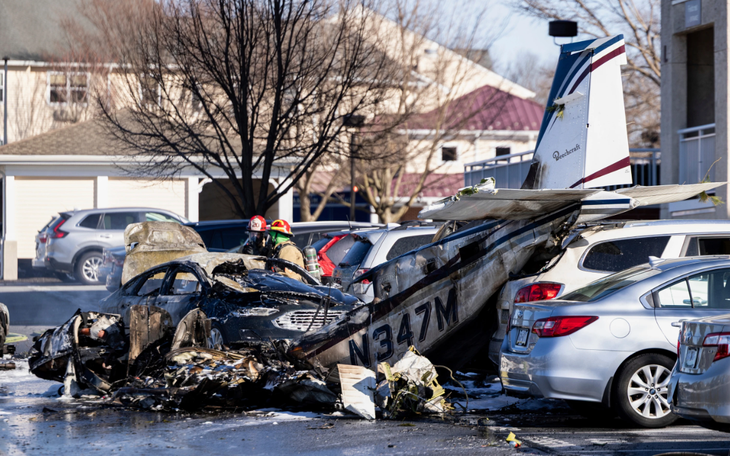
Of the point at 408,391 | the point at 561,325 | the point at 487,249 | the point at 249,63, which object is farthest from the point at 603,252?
the point at 249,63

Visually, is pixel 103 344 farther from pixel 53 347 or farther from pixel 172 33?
pixel 172 33

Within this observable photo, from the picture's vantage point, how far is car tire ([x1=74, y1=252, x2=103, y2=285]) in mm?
23516

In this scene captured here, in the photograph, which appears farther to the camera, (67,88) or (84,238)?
Result: (67,88)

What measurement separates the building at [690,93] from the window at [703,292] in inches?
525

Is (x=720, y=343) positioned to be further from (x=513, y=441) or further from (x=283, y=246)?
(x=283, y=246)

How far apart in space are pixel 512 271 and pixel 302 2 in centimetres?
1095

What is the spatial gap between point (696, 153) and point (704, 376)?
16.7m

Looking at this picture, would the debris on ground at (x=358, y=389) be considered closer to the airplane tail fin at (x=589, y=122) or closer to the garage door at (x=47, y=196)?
the airplane tail fin at (x=589, y=122)

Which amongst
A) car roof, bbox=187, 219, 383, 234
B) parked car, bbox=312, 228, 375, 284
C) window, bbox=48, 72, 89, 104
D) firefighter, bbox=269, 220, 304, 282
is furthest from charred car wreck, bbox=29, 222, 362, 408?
window, bbox=48, 72, 89, 104

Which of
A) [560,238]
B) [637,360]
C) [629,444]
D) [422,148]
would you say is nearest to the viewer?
[629,444]

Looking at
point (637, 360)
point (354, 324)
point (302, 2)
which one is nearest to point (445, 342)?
point (354, 324)

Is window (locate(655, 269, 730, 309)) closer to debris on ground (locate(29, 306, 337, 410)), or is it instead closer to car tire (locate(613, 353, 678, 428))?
car tire (locate(613, 353, 678, 428))

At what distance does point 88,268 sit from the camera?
77.5 feet

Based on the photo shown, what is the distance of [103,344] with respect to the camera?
9594 mm
